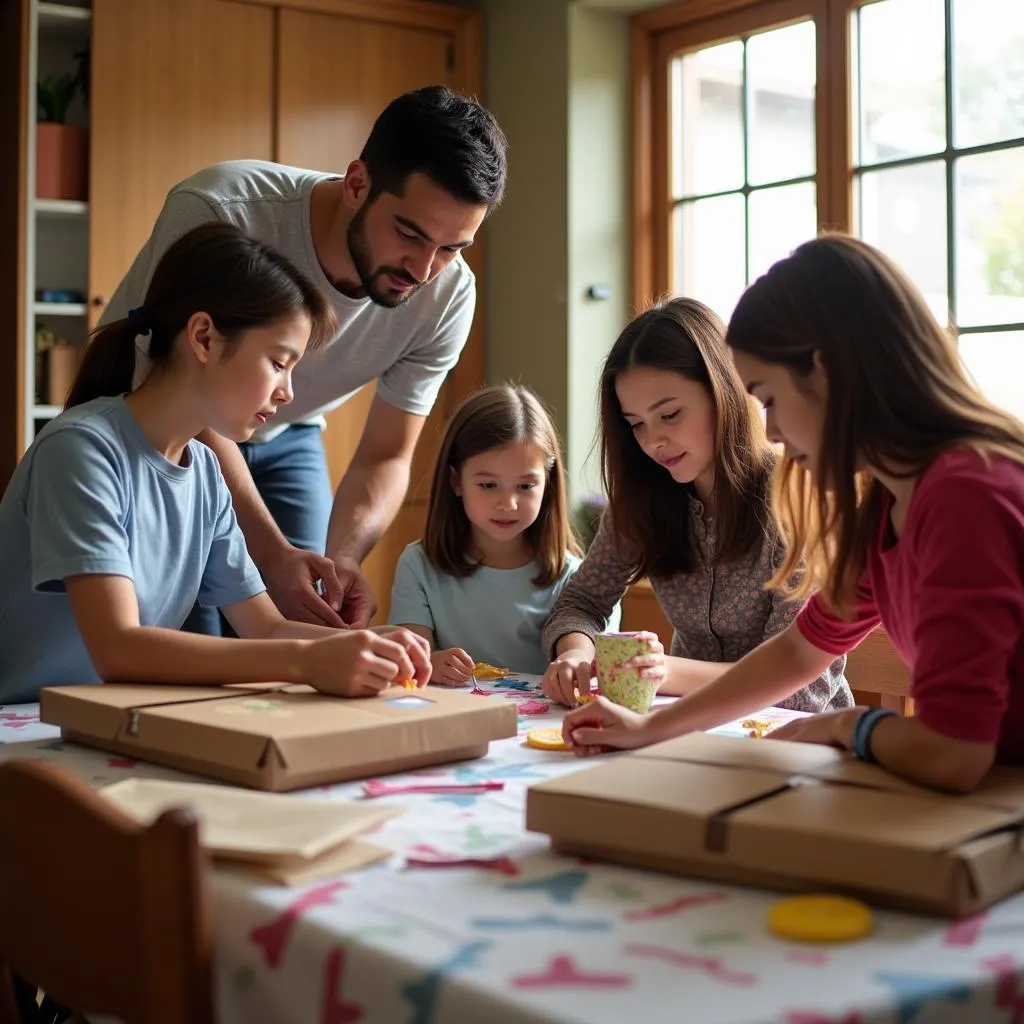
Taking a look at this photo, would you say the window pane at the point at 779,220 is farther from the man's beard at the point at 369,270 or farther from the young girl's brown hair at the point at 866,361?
the young girl's brown hair at the point at 866,361

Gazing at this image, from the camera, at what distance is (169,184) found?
3590mm

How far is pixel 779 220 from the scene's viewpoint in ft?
11.8

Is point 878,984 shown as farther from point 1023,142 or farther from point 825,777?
point 1023,142

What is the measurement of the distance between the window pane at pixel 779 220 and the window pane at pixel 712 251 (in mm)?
57

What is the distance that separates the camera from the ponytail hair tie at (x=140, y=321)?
1.64 meters

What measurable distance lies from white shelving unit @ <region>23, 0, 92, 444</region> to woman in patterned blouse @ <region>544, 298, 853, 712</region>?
2.01 m

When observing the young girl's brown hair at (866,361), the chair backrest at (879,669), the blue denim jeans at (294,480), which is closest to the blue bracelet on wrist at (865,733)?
the young girl's brown hair at (866,361)

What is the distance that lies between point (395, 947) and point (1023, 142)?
2.83 metres

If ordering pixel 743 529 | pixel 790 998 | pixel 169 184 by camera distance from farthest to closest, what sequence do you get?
pixel 169 184 < pixel 743 529 < pixel 790 998

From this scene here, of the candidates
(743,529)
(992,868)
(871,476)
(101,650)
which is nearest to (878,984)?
(992,868)

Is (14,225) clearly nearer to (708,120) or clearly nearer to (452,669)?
(708,120)

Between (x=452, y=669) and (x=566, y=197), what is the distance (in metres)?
2.36

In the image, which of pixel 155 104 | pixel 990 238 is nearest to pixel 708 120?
pixel 990 238

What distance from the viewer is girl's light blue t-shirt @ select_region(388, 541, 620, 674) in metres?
2.16
